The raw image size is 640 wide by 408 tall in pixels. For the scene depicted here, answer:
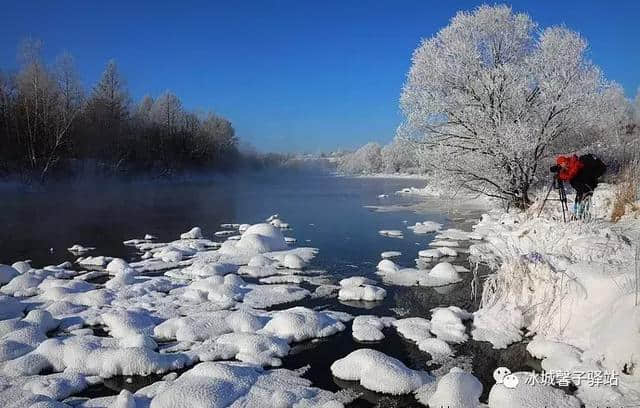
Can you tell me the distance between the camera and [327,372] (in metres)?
5.39

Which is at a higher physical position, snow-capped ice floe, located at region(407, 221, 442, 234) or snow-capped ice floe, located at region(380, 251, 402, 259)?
snow-capped ice floe, located at region(407, 221, 442, 234)

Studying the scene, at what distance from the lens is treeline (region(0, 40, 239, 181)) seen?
1331 inches

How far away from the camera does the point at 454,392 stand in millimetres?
4516

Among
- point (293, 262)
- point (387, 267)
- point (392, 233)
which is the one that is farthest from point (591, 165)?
point (293, 262)

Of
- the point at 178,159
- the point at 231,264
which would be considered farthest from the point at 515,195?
the point at 178,159

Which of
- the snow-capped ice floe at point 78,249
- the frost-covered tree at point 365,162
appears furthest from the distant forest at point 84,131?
the frost-covered tree at point 365,162

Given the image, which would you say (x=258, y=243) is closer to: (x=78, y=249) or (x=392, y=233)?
(x=392, y=233)

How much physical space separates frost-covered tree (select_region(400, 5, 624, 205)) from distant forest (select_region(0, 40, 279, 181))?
98.5 feet

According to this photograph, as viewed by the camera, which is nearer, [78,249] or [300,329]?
[300,329]

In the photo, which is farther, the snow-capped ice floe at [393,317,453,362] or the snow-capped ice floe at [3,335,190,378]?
the snow-capped ice floe at [393,317,453,362]

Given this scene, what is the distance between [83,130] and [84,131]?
15 cm

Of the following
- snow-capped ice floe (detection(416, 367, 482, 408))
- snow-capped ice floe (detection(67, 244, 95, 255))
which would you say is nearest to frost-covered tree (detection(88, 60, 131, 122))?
snow-capped ice floe (detection(67, 244, 95, 255))

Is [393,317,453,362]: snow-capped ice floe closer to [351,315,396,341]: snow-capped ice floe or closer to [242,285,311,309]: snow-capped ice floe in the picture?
[351,315,396,341]: snow-capped ice floe

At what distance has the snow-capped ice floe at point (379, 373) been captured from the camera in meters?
4.92
